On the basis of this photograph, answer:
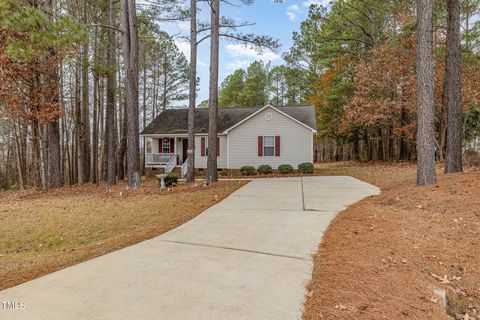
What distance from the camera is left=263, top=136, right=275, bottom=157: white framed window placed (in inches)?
762

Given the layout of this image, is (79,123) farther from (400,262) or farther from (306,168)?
(400,262)

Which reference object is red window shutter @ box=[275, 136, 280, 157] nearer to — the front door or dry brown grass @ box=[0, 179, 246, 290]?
the front door

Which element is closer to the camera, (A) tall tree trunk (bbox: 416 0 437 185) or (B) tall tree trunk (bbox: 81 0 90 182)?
(A) tall tree trunk (bbox: 416 0 437 185)

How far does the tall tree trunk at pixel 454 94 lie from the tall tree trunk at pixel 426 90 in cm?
306

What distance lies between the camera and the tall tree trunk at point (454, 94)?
10.3 metres

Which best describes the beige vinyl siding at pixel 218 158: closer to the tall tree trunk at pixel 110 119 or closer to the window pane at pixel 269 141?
the window pane at pixel 269 141

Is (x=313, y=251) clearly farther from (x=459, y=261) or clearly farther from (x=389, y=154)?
(x=389, y=154)

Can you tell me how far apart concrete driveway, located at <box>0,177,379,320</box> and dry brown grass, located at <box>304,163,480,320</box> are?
301mm

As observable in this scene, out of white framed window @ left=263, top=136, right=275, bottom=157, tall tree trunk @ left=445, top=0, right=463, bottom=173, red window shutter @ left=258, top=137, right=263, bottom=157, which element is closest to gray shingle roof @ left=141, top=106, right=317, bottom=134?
red window shutter @ left=258, top=137, right=263, bottom=157

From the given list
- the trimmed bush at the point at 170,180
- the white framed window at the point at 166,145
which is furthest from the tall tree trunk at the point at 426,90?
the white framed window at the point at 166,145

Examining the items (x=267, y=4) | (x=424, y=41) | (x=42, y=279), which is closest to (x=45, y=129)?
(x=267, y=4)

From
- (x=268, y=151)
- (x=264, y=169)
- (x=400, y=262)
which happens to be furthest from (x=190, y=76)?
(x=400, y=262)

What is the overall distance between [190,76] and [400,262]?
419 inches

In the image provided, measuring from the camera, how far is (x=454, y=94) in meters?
10.3
